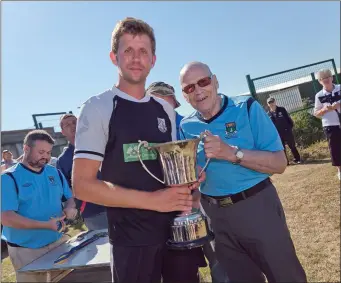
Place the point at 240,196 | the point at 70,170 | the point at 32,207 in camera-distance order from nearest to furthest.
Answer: the point at 240,196 → the point at 32,207 → the point at 70,170

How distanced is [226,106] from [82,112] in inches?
40.1

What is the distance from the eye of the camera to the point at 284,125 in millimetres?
9344

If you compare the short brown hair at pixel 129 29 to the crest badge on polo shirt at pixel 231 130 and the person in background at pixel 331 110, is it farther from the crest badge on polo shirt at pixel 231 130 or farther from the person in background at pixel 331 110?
the person in background at pixel 331 110

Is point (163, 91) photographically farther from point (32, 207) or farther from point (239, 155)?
point (32, 207)

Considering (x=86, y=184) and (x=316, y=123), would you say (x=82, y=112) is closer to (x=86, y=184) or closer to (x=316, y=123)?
(x=86, y=184)

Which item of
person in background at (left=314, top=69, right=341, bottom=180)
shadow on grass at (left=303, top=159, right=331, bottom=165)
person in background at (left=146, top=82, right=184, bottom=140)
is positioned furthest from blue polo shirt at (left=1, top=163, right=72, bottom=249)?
shadow on grass at (left=303, top=159, right=331, bottom=165)

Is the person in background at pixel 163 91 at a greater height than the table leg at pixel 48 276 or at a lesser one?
greater

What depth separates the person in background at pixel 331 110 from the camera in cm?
574

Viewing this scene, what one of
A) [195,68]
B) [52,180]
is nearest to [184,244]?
[195,68]

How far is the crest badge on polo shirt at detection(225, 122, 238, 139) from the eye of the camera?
2.16m

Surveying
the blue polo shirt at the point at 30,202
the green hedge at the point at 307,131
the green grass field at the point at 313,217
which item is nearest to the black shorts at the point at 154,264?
the blue polo shirt at the point at 30,202

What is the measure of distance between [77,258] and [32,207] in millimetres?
735

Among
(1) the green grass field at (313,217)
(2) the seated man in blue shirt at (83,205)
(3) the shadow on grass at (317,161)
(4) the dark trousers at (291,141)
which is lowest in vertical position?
(1) the green grass field at (313,217)

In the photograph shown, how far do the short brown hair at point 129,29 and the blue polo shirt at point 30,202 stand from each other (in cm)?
201
